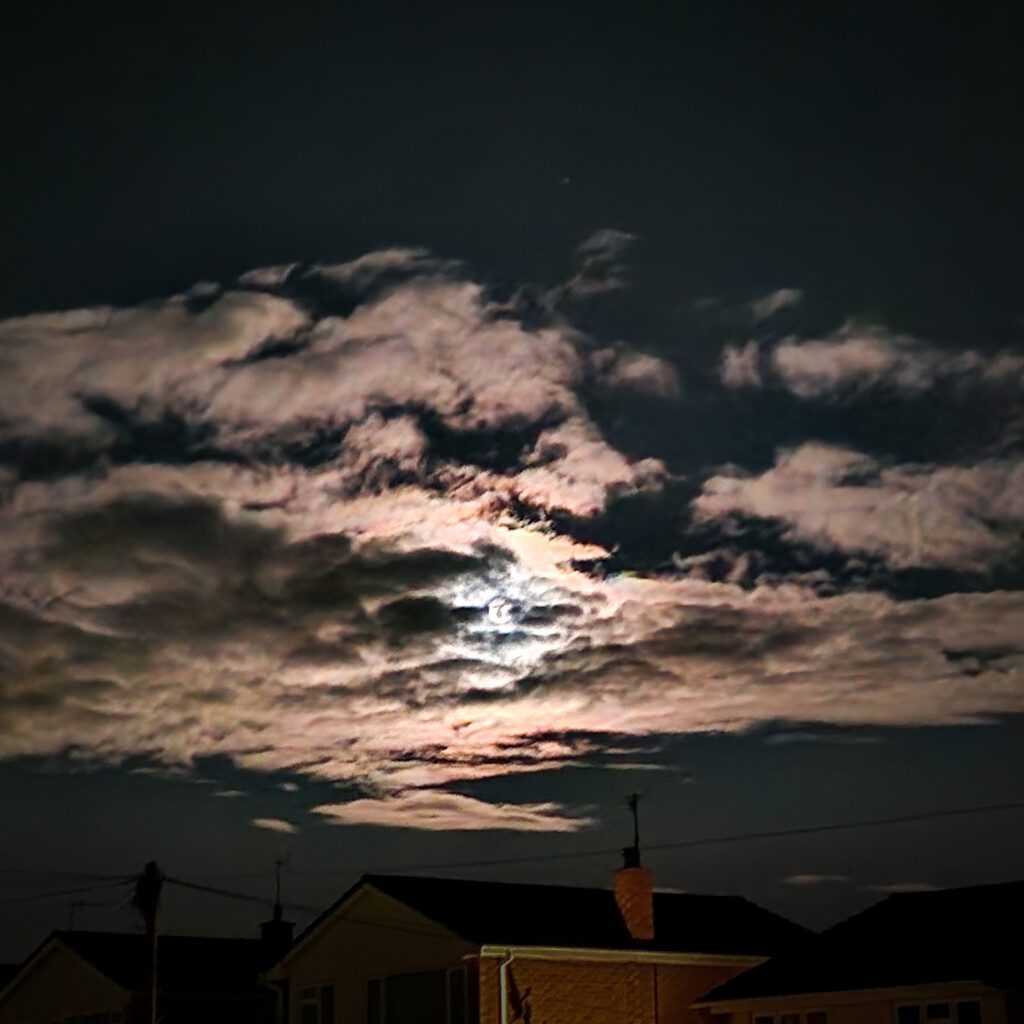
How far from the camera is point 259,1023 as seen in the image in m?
46.9

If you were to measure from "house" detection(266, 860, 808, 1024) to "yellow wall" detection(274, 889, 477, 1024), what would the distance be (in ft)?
0.10

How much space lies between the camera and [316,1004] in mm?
41188

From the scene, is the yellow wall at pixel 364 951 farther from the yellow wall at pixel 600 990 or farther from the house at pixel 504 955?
the yellow wall at pixel 600 990

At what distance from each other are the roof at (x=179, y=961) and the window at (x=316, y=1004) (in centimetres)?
481

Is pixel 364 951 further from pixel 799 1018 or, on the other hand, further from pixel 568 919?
pixel 799 1018

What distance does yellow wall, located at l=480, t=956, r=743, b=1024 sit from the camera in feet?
122

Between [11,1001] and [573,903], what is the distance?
19.1m

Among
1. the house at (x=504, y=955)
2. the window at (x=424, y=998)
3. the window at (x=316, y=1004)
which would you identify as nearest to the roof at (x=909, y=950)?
the house at (x=504, y=955)

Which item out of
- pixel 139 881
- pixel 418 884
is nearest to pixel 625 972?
pixel 418 884

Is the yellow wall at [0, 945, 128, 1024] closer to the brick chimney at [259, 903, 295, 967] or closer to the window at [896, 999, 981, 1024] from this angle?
the brick chimney at [259, 903, 295, 967]

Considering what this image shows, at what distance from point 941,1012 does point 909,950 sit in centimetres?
213

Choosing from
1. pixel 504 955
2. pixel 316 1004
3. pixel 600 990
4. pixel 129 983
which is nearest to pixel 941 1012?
pixel 600 990

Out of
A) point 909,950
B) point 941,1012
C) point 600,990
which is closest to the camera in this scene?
point 941,1012

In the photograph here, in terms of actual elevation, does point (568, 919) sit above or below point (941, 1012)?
above
